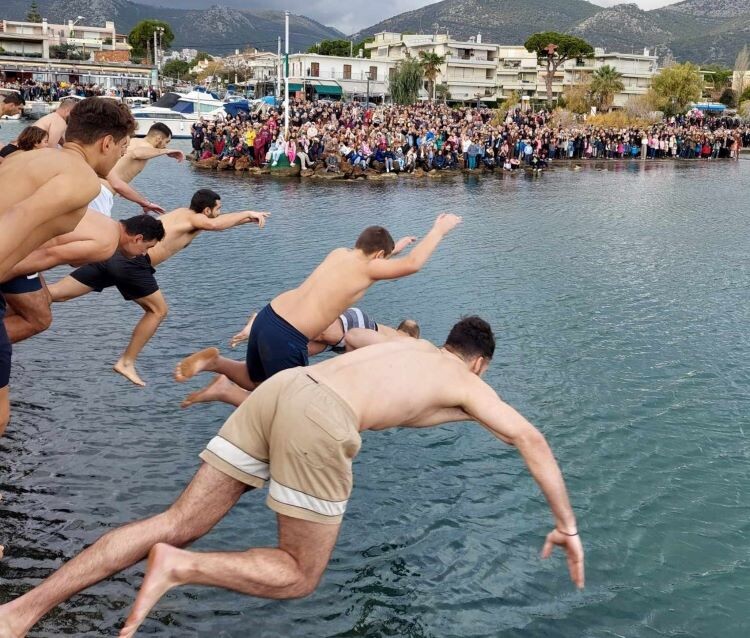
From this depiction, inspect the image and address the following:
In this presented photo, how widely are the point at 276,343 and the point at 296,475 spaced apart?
6.86 feet

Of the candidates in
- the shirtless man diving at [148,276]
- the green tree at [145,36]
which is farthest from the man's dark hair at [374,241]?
the green tree at [145,36]

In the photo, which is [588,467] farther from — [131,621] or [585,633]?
[131,621]

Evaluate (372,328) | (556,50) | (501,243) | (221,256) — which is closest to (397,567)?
(372,328)

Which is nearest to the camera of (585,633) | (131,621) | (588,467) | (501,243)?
(131,621)

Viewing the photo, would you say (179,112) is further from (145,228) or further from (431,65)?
(145,228)

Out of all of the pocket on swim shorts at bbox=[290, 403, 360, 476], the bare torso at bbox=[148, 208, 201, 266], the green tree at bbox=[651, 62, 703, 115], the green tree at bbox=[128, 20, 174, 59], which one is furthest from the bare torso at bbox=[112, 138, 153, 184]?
the green tree at bbox=[128, 20, 174, 59]

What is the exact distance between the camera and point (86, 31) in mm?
151125

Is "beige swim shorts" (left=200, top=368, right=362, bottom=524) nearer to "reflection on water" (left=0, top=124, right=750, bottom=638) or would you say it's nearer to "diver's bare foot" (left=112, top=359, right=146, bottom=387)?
"reflection on water" (left=0, top=124, right=750, bottom=638)

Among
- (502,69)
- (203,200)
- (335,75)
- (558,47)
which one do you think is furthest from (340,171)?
(502,69)

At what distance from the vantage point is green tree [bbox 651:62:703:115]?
7019cm

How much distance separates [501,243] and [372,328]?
1072 cm

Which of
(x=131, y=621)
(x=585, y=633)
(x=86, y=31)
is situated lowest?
(x=585, y=633)

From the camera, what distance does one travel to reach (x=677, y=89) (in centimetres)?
7031

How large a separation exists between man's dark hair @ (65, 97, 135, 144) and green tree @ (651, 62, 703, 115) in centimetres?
7268
